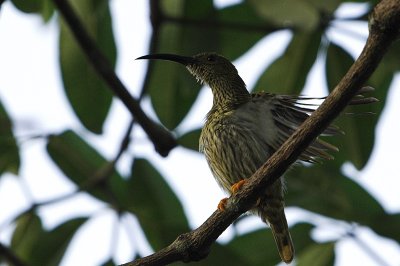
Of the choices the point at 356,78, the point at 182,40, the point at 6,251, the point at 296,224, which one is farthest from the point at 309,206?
the point at 356,78

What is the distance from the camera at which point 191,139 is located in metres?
5.29

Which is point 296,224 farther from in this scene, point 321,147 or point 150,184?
point 321,147

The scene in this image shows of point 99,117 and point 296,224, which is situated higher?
point 99,117

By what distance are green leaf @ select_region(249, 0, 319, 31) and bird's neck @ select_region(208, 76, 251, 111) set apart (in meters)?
0.58

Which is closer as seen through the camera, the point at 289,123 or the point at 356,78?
the point at 356,78

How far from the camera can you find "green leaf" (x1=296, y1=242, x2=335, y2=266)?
497 cm

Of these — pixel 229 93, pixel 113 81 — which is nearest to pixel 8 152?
pixel 113 81

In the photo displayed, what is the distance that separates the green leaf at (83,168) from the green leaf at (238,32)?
1.01 metres

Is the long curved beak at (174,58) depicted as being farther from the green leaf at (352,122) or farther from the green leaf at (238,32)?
the green leaf at (352,122)

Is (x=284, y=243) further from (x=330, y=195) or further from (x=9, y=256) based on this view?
(x=9, y=256)

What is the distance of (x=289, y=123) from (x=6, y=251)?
167 centimetres

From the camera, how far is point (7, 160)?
5.17 meters

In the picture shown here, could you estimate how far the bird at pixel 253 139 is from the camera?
404 centimetres

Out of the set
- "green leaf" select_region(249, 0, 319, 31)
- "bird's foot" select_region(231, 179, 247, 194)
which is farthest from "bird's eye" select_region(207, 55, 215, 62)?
"bird's foot" select_region(231, 179, 247, 194)
